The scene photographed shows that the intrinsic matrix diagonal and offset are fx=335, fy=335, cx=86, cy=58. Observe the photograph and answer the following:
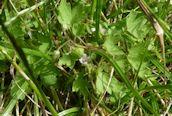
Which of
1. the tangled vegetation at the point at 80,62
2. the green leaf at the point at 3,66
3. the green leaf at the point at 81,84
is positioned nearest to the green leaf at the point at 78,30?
the tangled vegetation at the point at 80,62

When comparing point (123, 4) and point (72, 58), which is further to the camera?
point (123, 4)

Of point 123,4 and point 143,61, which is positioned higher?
point 123,4

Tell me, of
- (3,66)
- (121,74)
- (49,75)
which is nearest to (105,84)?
(121,74)

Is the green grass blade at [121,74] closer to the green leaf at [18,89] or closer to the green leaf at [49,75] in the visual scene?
the green leaf at [49,75]

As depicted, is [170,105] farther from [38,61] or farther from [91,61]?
[38,61]

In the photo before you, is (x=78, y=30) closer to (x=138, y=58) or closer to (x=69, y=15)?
(x=69, y=15)

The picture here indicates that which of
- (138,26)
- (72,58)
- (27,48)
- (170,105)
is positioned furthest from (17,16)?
(170,105)
